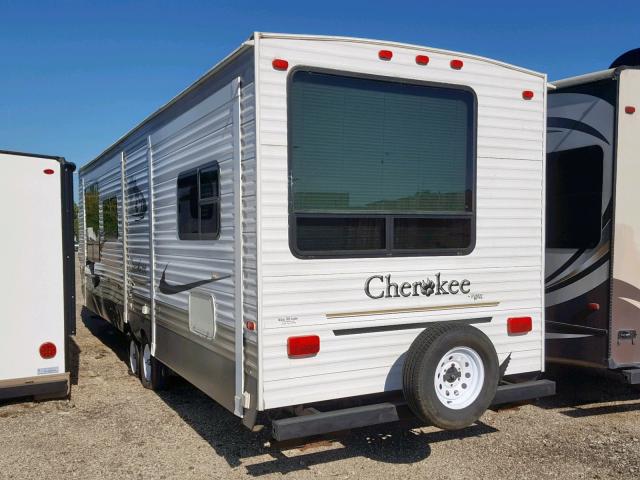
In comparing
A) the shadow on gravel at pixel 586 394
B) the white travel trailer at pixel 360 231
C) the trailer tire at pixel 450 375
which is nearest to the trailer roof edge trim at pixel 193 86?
the white travel trailer at pixel 360 231

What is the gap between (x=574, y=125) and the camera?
577cm

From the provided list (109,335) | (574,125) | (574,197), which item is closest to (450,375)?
(574,197)

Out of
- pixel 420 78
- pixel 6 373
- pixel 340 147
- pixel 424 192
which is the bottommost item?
pixel 6 373

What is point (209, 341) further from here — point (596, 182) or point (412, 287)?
point (596, 182)

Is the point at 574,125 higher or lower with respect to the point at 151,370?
higher

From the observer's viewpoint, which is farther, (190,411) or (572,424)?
(190,411)

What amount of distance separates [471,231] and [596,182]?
5.78 ft

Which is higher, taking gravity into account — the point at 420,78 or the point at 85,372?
the point at 420,78

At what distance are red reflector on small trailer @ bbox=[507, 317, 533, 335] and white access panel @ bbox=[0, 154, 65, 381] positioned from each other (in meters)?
4.09

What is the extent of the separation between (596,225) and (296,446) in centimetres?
336

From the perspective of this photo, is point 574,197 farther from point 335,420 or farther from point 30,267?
point 30,267

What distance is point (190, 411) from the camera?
19.5 feet

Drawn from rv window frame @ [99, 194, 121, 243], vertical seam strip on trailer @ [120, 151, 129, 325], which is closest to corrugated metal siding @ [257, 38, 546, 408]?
vertical seam strip on trailer @ [120, 151, 129, 325]

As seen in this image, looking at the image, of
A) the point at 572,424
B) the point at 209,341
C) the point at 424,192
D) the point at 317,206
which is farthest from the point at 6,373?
the point at 572,424
